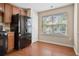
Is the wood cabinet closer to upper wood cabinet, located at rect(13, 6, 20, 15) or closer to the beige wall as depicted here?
upper wood cabinet, located at rect(13, 6, 20, 15)

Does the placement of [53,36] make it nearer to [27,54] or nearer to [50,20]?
[50,20]

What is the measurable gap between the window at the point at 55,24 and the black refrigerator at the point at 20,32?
385mm

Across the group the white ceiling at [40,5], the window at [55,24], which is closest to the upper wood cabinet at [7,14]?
the white ceiling at [40,5]

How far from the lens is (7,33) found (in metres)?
1.78

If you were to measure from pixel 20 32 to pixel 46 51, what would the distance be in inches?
26.9

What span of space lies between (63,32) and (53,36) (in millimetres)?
200

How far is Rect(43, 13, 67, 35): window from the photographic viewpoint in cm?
164

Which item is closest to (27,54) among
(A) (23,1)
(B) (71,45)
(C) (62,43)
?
(C) (62,43)

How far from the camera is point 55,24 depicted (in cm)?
170

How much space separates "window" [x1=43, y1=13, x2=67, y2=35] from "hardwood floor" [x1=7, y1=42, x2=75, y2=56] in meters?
0.27

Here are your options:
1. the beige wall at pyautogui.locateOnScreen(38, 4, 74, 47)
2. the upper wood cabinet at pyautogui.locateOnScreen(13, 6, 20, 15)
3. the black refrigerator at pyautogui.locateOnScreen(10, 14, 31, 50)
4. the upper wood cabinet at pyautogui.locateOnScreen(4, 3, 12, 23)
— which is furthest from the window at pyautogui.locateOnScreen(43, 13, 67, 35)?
the upper wood cabinet at pyautogui.locateOnScreen(4, 3, 12, 23)

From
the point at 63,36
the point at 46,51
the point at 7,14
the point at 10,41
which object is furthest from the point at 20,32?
the point at 63,36

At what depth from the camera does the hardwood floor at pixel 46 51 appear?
1.62 metres

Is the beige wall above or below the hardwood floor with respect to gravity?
above
